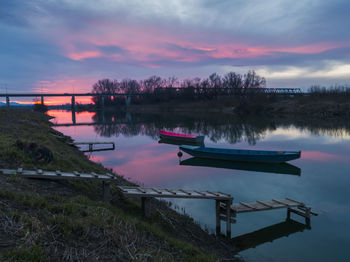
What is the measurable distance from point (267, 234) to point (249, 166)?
38.9ft

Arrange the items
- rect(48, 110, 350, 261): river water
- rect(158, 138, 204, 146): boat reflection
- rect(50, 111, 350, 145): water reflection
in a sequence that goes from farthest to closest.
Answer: rect(50, 111, 350, 145): water reflection < rect(158, 138, 204, 146): boat reflection < rect(48, 110, 350, 261): river water

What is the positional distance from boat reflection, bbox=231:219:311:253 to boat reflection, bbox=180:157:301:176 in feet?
32.0

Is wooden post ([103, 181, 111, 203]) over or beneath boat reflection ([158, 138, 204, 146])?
over

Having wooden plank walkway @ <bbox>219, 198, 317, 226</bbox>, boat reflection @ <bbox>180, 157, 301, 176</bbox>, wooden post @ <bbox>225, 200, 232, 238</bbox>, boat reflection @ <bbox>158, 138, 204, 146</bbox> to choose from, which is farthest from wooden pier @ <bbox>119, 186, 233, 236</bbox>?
boat reflection @ <bbox>158, 138, 204, 146</bbox>

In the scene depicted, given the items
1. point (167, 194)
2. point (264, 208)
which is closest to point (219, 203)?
Result: point (264, 208)

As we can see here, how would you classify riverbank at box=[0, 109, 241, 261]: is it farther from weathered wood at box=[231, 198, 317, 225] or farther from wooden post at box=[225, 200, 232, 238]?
weathered wood at box=[231, 198, 317, 225]

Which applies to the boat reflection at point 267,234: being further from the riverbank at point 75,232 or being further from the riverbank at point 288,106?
the riverbank at point 288,106

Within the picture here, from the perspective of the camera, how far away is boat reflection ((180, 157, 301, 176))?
20828 mm

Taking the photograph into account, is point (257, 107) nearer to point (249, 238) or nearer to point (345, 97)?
point (345, 97)

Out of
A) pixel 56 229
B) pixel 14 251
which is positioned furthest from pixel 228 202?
pixel 14 251

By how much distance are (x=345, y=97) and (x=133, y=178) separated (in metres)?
75.2

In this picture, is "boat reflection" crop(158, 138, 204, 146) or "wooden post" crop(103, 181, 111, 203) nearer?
"wooden post" crop(103, 181, 111, 203)

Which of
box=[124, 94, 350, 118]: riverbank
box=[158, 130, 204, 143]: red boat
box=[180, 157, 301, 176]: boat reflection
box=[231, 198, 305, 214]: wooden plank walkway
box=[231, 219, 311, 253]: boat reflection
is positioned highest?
box=[124, 94, 350, 118]: riverbank

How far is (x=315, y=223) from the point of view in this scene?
37.4 ft
